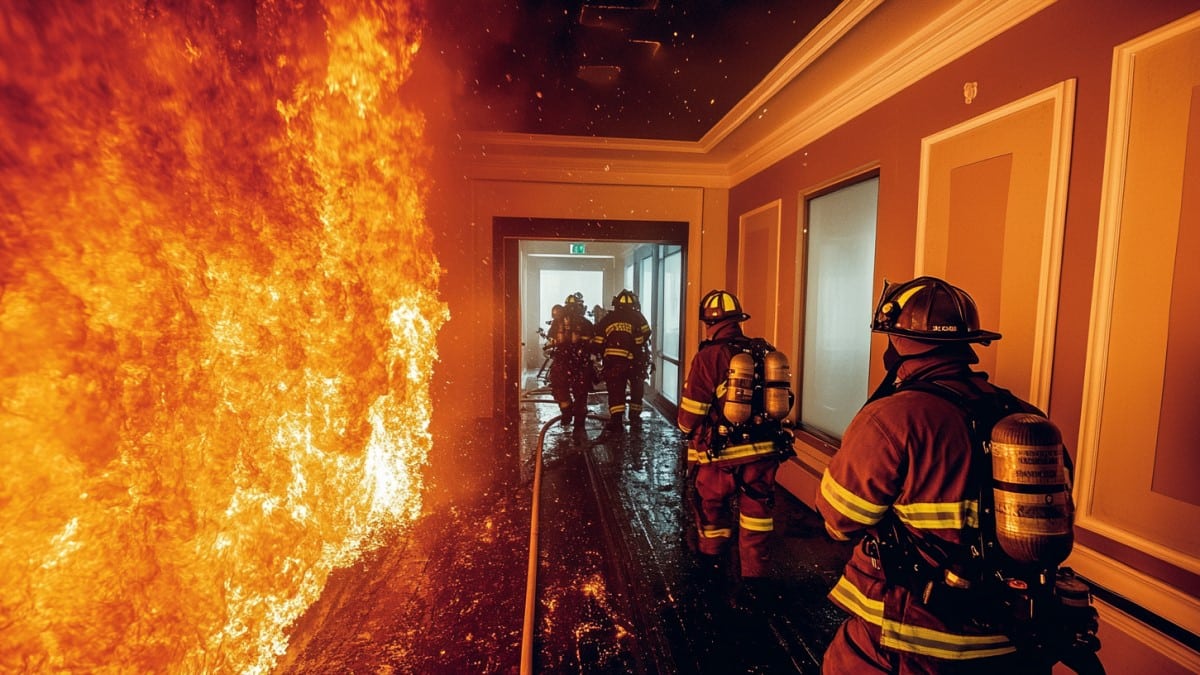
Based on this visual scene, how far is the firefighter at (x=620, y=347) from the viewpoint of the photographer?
26.2ft

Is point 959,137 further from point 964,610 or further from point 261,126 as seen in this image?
point 261,126

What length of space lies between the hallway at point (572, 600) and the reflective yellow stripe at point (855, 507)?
164cm

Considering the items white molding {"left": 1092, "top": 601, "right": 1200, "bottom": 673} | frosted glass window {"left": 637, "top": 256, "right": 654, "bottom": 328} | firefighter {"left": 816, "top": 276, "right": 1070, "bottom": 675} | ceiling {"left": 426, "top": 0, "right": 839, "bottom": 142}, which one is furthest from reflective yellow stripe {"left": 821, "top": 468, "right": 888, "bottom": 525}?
frosted glass window {"left": 637, "top": 256, "right": 654, "bottom": 328}

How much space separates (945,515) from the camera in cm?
175

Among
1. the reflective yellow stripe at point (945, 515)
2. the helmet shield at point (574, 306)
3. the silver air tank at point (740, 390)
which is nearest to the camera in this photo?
the reflective yellow stripe at point (945, 515)

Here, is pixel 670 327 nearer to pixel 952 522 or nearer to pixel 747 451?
pixel 747 451

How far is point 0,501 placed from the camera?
2242mm

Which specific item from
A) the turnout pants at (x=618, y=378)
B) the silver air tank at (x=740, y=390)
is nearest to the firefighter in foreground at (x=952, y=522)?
the silver air tank at (x=740, y=390)

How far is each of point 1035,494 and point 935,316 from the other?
739 mm

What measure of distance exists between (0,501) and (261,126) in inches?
121

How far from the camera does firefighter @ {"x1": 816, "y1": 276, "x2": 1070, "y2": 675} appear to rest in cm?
174

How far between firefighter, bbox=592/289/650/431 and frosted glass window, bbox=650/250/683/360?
1.24 meters

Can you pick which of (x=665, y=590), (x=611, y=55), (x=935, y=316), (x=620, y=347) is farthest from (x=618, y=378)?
(x=935, y=316)

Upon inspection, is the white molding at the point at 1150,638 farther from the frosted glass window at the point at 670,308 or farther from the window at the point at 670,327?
the frosted glass window at the point at 670,308
